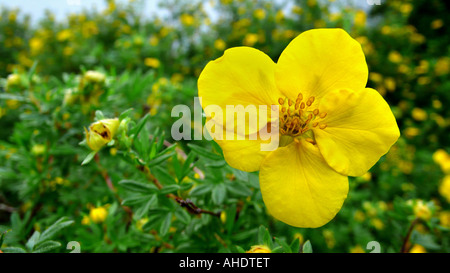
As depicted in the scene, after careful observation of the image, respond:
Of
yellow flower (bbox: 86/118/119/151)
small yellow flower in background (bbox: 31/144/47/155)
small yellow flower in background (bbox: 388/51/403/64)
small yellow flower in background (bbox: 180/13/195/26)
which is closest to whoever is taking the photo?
yellow flower (bbox: 86/118/119/151)

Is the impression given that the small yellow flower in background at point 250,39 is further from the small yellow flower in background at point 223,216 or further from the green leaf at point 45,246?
the green leaf at point 45,246

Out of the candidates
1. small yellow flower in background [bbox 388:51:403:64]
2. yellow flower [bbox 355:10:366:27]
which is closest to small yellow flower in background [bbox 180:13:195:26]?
yellow flower [bbox 355:10:366:27]

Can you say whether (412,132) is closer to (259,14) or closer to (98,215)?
(259,14)

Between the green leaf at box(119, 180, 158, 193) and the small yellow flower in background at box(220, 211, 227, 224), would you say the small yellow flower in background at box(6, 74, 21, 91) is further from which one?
the small yellow flower in background at box(220, 211, 227, 224)

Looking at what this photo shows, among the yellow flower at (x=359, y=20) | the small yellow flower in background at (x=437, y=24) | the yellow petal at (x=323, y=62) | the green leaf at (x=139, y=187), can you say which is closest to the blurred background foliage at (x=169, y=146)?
the green leaf at (x=139, y=187)
